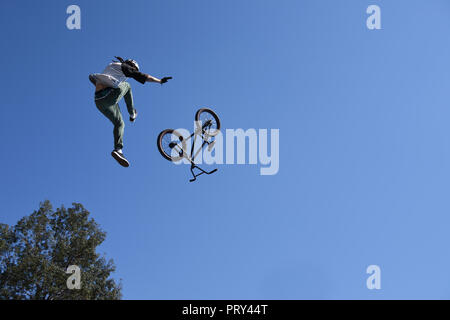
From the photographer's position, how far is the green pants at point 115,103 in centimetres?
885

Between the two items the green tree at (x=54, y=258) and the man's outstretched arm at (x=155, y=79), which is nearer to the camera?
the man's outstretched arm at (x=155, y=79)

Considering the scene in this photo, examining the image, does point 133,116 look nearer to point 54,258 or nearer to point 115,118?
point 115,118

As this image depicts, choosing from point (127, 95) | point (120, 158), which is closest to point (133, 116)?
point (127, 95)

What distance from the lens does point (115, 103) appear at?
907 cm

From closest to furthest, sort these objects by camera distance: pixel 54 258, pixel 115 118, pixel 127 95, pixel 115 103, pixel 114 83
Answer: pixel 114 83, pixel 115 103, pixel 115 118, pixel 127 95, pixel 54 258

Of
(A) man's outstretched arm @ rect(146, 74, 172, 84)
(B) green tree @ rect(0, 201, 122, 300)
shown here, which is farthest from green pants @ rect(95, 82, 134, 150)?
(B) green tree @ rect(0, 201, 122, 300)

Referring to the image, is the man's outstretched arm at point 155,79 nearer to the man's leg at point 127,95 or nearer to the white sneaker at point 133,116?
the man's leg at point 127,95

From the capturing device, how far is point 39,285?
2750cm

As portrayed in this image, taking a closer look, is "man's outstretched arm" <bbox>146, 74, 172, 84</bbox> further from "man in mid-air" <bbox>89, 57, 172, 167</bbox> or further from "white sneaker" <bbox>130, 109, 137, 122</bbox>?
"white sneaker" <bbox>130, 109, 137, 122</bbox>

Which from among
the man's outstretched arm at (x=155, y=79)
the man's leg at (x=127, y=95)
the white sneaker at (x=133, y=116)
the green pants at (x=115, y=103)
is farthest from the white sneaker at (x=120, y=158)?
the man's outstretched arm at (x=155, y=79)

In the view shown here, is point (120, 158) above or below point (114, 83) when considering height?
below

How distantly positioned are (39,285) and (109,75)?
23939 millimetres
